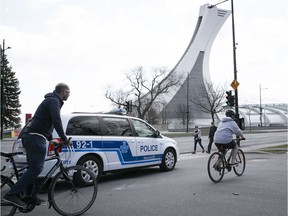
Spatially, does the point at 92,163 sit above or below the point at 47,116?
below

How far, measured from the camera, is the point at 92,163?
27.6 ft

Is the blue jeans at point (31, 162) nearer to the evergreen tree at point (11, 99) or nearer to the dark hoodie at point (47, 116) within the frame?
the dark hoodie at point (47, 116)

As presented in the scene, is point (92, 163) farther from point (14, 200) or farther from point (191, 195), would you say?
point (14, 200)

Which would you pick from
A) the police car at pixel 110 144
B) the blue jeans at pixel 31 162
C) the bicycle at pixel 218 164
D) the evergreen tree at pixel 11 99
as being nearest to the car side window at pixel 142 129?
the police car at pixel 110 144

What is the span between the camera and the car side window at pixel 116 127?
9062 millimetres

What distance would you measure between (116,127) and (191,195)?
326cm

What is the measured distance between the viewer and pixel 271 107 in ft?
432

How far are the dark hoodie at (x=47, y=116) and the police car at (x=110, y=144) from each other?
2.46 m

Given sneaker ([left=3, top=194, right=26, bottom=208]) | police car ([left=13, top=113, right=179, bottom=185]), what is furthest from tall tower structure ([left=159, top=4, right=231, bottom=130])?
sneaker ([left=3, top=194, right=26, bottom=208])

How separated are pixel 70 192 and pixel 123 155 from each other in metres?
3.95

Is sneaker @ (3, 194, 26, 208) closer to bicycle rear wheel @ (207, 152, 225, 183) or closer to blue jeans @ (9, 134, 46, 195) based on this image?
blue jeans @ (9, 134, 46, 195)

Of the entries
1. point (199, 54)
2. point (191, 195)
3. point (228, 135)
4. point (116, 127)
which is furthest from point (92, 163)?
point (199, 54)

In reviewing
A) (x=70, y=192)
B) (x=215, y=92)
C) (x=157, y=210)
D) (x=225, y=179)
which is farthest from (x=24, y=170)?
(x=215, y=92)

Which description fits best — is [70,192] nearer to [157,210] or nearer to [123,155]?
[157,210]
